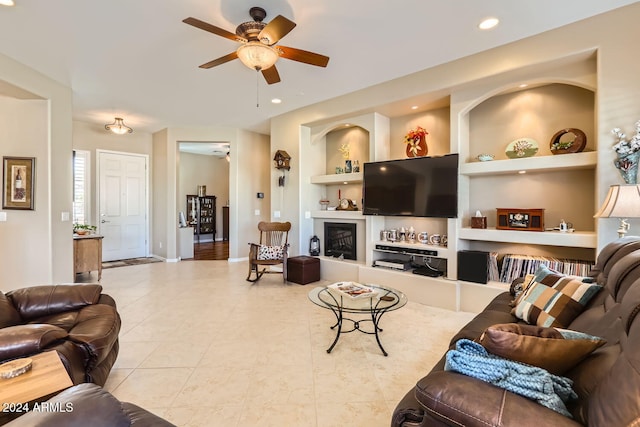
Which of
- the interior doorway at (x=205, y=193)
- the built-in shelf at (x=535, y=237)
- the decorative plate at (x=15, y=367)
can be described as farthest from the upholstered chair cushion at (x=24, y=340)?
the interior doorway at (x=205, y=193)

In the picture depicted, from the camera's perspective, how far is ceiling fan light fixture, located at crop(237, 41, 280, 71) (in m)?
2.45

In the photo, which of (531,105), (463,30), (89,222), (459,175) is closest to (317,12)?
(463,30)

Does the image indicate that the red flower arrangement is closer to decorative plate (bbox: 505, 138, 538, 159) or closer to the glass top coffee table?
decorative plate (bbox: 505, 138, 538, 159)

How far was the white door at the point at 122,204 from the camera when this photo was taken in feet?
21.2

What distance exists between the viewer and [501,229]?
344 centimetres

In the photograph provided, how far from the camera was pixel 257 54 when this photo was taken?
2494 mm

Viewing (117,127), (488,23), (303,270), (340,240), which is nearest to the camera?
(488,23)

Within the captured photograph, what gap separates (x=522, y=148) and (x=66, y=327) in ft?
14.3

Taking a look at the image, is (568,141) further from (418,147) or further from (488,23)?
(418,147)

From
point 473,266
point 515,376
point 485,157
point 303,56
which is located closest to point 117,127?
point 303,56

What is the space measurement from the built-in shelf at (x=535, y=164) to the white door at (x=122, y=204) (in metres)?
6.75

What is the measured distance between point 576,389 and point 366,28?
297 cm

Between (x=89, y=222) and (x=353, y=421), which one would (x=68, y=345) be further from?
(x=89, y=222)

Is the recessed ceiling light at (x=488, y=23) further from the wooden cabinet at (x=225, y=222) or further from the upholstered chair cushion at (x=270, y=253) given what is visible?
the wooden cabinet at (x=225, y=222)
